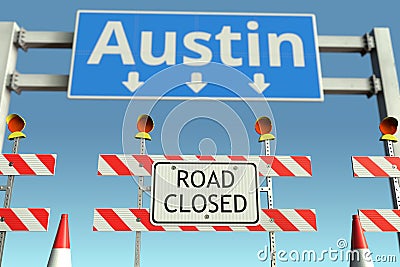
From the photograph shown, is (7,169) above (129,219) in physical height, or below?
above

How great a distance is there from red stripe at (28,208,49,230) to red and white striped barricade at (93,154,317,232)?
0.46 metres

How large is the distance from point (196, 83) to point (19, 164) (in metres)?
1.93

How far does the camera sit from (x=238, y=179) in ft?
9.62

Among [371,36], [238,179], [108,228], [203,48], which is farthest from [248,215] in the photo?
[371,36]

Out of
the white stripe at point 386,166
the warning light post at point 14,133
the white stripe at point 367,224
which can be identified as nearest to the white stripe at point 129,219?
the warning light post at point 14,133

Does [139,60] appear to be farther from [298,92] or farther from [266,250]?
[266,250]

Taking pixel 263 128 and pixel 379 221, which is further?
pixel 263 128

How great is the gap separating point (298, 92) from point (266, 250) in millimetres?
1637

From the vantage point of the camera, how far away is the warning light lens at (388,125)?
434 cm

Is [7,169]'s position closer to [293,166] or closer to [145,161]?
[145,161]

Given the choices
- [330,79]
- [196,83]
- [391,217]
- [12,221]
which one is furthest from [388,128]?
[12,221]

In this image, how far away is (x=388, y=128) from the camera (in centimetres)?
436

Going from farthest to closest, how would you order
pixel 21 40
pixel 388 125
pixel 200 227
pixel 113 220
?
pixel 21 40 < pixel 388 125 < pixel 113 220 < pixel 200 227

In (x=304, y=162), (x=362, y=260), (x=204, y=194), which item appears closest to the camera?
(x=204, y=194)
